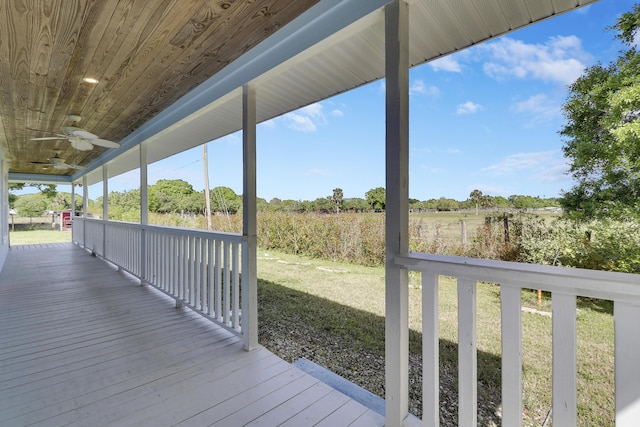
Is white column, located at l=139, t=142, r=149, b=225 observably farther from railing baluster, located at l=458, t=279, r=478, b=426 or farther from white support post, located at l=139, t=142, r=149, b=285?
railing baluster, located at l=458, t=279, r=478, b=426

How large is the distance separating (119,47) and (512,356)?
2937 millimetres

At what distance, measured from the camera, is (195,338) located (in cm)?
269

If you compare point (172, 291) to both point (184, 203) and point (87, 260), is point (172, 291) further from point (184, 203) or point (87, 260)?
point (184, 203)

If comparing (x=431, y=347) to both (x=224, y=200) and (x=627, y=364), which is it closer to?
(x=627, y=364)

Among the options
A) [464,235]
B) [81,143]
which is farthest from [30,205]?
[464,235]

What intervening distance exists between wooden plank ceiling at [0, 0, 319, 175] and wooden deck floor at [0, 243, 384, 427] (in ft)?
7.51

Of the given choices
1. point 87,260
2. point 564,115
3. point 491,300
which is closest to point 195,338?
point 491,300

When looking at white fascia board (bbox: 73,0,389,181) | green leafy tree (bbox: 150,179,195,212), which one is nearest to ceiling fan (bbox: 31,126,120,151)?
white fascia board (bbox: 73,0,389,181)

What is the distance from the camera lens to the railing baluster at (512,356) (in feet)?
3.82

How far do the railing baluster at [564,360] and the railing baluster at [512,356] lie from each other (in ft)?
0.37

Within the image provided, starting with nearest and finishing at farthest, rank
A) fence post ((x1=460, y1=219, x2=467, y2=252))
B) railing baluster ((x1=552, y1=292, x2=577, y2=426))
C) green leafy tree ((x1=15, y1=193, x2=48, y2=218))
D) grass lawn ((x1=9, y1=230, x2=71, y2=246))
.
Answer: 1. railing baluster ((x1=552, y1=292, x2=577, y2=426))
2. fence post ((x1=460, y1=219, x2=467, y2=252))
3. grass lawn ((x1=9, y1=230, x2=71, y2=246))
4. green leafy tree ((x1=15, y1=193, x2=48, y2=218))

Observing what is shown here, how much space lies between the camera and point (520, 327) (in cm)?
115

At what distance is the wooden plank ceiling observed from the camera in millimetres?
1673

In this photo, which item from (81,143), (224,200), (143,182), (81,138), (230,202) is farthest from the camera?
(224,200)
